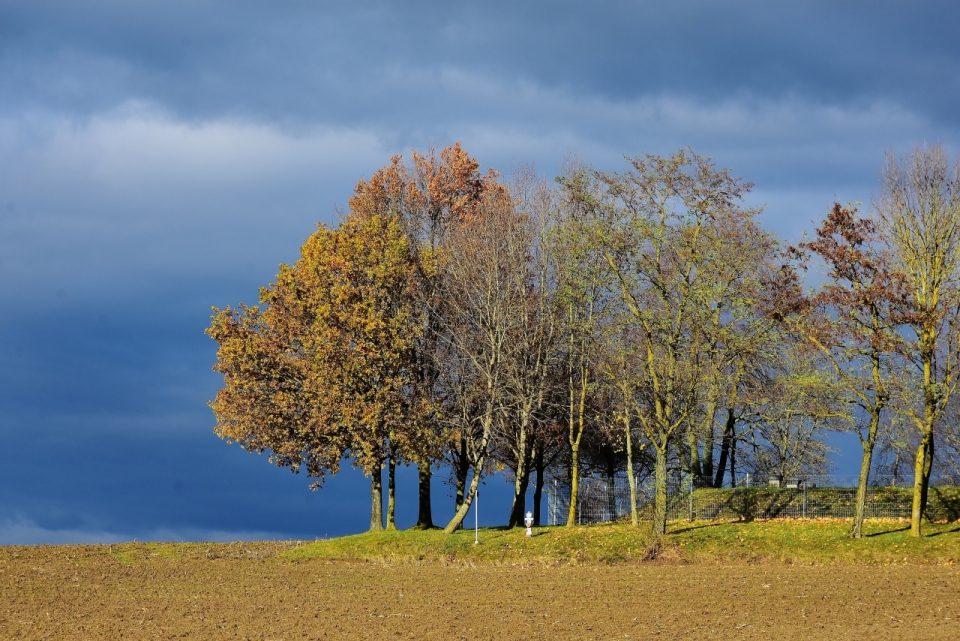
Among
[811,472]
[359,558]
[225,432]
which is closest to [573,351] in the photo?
[359,558]

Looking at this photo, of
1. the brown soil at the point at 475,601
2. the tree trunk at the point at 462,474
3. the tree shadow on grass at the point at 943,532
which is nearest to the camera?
the brown soil at the point at 475,601

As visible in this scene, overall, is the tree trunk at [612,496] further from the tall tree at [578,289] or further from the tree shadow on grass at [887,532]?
the tree shadow on grass at [887,532]

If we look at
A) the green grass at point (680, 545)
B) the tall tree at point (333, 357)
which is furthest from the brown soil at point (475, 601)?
the tall tree at point (333, 357)

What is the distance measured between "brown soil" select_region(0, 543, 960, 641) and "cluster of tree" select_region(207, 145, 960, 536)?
7.23 metres

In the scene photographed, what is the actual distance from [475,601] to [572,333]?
18628mm

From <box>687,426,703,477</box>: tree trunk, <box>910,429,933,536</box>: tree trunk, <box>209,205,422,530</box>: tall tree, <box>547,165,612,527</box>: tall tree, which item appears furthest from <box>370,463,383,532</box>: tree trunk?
<box>910,429,933,536</box>: tree trunk

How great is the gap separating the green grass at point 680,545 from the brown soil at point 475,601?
4.42ft

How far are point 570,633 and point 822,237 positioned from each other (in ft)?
66.8

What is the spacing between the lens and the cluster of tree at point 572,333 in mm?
34844

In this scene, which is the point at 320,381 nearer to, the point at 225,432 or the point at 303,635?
the point at 225,432

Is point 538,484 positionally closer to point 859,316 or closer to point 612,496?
point 612,496

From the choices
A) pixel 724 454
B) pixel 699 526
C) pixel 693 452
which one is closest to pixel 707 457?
pixel 693 452

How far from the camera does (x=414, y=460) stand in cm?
3947

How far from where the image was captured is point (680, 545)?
113 feet
